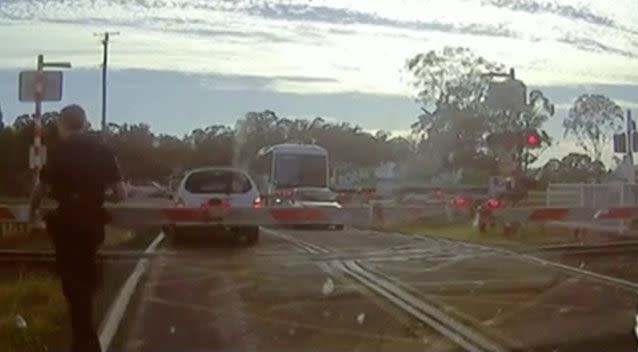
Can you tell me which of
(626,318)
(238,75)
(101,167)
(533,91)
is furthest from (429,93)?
(626,318)

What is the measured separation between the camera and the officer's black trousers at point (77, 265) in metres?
7.33

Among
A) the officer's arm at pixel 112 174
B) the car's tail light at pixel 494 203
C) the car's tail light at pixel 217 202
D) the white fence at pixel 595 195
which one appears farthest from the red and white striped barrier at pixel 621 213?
the officer's arm at pixel 112 174

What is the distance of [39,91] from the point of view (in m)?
6.97

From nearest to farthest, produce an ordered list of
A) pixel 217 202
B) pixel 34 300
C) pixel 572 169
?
1. pixel 34 300
2. pixel 217 202
3. pixel 572 169

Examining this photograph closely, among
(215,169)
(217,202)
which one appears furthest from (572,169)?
(215,169)

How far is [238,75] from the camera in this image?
7359 mm

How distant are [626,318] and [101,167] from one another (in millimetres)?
5073

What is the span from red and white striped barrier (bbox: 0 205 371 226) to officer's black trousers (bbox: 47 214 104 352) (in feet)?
1.75

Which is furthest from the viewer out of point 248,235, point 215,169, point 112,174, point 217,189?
point 248,235

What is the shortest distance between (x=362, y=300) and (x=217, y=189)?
6.78ft

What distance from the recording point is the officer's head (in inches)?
274

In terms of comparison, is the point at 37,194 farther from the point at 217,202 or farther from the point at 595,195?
the point at 595,195

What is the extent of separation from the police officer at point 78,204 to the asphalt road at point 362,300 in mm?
1030

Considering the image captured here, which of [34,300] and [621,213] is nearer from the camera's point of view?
[34,300]
